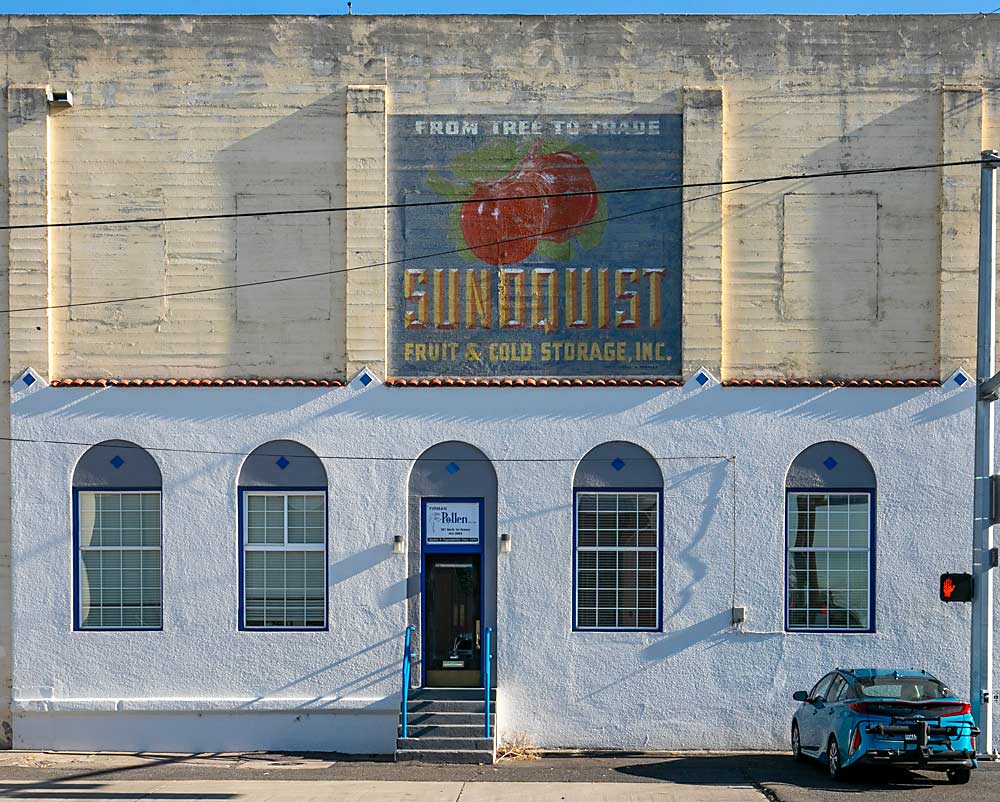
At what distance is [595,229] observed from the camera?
20.9 meters

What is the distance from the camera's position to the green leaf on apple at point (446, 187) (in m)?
20.9

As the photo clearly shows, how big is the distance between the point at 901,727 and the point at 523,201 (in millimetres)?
9641

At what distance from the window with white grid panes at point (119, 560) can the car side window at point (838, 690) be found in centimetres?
1004

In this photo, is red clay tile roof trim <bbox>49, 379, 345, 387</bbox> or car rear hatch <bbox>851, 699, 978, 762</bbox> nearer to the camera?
car rear hatch <bbox>851, 699, 978, 762</bbox>

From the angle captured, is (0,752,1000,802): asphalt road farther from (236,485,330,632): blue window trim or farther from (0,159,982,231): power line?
(0,159,982,231): power line

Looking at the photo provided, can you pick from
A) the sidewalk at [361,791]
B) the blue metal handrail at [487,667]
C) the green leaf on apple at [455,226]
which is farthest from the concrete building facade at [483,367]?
the sidewalk at [361,791]

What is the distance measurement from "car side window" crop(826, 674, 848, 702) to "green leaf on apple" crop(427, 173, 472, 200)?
358 inches

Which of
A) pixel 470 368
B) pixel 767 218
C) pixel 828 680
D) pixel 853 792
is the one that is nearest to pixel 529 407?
pixel 470 368

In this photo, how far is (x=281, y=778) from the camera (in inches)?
719

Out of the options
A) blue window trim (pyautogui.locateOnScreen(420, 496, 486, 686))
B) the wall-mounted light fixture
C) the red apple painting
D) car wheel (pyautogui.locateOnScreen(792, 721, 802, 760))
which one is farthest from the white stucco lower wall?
the wall-mounted light fixture

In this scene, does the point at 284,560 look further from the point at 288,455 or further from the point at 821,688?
the point at 821,688

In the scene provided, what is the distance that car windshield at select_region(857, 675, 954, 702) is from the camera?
1680 cm

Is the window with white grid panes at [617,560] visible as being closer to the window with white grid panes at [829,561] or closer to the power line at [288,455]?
the power line at [288,455]

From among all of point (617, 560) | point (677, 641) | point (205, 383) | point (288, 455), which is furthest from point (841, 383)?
point (205, 383)
